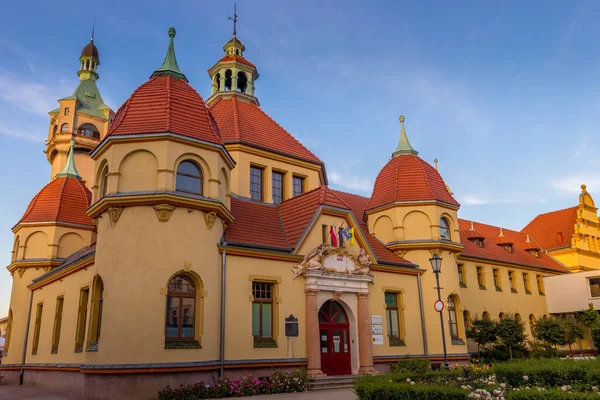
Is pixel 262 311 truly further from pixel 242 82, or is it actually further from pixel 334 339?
pixel 242 82

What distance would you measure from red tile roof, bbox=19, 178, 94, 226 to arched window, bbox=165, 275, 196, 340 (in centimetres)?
1645

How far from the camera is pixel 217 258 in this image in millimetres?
19453

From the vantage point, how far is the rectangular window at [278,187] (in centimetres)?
2722

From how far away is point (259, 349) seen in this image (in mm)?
19562

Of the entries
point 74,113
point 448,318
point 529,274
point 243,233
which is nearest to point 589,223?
point 529,274

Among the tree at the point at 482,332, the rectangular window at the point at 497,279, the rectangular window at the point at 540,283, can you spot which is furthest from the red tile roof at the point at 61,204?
the rectangular window at the point at 540,283

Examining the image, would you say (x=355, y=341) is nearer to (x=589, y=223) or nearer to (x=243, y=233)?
(x=243, y=233)

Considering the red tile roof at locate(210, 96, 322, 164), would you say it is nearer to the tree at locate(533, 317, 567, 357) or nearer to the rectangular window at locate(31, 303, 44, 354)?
the rectangular window at locate(31, 303, 44, 354)

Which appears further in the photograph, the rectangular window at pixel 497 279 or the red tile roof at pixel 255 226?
the rectangular window at pixel 497 279

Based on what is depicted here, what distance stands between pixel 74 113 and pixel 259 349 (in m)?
41.0

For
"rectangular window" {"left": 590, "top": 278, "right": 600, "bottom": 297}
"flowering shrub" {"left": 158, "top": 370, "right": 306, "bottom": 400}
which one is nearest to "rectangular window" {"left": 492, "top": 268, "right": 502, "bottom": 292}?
"rectangular window" {"left": 590, "top": 278, "right": 600, "bottom": 297}

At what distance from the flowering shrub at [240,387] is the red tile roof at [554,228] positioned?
37.5 metres

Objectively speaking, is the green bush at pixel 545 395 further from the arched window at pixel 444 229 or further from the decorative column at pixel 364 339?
the arched window at pixel 444 229

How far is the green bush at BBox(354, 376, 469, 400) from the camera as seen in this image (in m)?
10.8
